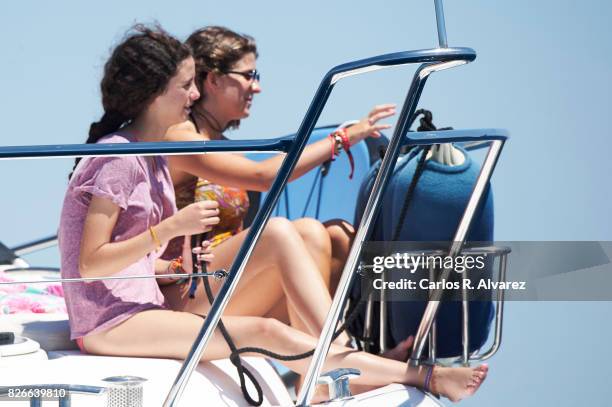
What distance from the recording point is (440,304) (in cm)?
171

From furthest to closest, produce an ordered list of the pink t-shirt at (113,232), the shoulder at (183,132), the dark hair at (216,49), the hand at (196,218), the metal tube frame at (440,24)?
the dark hair at (216,49), the shoulder at (183,132), the pink t-shirt at (113,232), the hand at (196,218), the metal tube frame at (440,24)

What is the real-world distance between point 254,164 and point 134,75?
32 cm

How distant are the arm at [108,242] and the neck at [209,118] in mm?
613

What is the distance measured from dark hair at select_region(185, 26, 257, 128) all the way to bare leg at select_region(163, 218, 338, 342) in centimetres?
53

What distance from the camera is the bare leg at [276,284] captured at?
1.74 metres

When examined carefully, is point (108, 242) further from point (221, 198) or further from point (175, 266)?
point (221, 198)

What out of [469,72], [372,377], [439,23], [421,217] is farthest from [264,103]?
[439,23]

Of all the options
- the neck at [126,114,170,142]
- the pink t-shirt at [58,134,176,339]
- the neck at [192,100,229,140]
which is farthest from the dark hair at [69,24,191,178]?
the neck at [192,100,229,140]

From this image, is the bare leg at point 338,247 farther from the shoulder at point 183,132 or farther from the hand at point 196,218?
the hand at point 196,218

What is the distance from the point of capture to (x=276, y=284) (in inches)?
71.4

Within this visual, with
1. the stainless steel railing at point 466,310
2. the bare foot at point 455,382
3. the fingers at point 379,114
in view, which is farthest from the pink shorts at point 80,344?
the fingers at point 379,114

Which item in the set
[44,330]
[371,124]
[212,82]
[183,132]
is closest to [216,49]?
[212,82]

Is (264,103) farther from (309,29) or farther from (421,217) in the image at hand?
(421,217)

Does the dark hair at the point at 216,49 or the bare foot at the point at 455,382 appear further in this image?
the dark hair at the point at 216,49
